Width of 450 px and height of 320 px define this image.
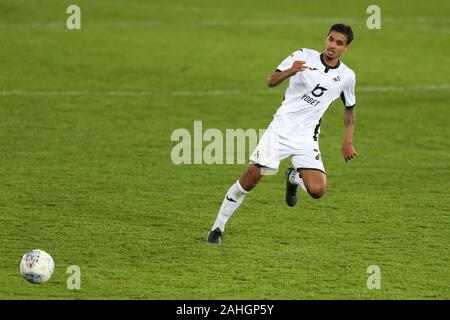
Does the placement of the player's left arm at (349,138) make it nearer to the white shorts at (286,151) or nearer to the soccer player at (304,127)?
the soccer player at (304,127)

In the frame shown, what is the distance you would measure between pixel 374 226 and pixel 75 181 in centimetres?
435

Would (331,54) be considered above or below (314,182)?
above

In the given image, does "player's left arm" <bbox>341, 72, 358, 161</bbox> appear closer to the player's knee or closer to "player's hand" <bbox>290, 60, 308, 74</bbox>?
the player's knee

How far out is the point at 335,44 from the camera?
436 inches

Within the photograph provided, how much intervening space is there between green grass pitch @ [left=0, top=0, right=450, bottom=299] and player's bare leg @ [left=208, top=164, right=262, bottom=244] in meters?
0.18

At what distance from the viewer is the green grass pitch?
10430 millimetres

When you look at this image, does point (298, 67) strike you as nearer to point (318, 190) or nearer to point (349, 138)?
point (349, 138)

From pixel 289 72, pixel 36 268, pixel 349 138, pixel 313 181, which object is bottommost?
pixel 36 268

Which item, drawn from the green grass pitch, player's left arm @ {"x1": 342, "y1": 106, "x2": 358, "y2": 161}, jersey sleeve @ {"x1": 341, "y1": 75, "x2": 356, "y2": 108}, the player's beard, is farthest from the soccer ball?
jersey sleeve @ {"x1": 341, "y1": 75, "x2": 356, "y2": 108}

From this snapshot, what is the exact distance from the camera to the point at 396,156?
16266mm

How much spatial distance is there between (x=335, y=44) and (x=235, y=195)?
1940 mm

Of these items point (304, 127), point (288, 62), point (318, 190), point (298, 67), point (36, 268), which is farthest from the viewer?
point (304, 127)

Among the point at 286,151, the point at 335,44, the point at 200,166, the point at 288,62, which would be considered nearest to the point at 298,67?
the point at 288,62

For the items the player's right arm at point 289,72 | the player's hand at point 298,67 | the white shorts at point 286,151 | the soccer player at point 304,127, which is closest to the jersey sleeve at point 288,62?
the soccer player at point 304,127
